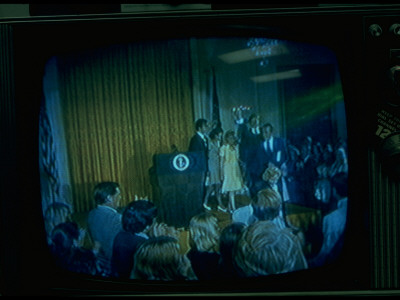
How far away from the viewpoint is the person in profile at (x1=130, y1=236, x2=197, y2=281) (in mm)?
827

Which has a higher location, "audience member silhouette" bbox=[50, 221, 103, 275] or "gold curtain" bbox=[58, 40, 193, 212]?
"gold curtain" bbox=[58, 40, 193, 212]

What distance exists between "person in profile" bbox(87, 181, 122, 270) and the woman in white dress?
0.62 ft

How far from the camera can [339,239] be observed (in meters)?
0.83

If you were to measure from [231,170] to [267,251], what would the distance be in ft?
0.52

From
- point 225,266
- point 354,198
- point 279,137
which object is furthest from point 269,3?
point 225,266

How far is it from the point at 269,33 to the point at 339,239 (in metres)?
0.38

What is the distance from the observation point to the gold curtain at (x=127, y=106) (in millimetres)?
815

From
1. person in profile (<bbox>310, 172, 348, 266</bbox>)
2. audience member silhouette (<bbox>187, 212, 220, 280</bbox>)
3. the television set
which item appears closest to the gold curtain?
the television set

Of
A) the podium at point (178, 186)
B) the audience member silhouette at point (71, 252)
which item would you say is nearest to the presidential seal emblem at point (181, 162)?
the podium at point (178, 186)

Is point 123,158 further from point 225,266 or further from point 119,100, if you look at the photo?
point 225,266

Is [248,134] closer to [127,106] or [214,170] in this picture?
[214,170]

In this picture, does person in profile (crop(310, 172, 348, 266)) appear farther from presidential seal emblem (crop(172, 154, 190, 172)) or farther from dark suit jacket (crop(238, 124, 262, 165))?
presidential seal emblem (crop(172, 154, 190, 172))

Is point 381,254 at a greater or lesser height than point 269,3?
lesser

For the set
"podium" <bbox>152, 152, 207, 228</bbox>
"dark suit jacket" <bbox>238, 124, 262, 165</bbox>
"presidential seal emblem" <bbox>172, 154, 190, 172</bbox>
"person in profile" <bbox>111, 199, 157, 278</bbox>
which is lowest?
"person in profile" <bbox>111, 199, 157, 278</bbox>
